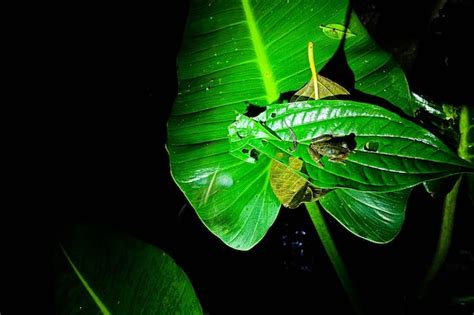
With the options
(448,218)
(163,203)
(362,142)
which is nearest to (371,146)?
(362,142)

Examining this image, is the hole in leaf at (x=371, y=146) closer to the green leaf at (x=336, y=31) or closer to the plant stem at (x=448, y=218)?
the green leaf at (x=336, y=31)

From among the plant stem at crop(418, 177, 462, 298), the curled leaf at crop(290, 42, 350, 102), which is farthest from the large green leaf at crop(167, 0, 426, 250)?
the plant stem at crop(418, 177, 462, 298)

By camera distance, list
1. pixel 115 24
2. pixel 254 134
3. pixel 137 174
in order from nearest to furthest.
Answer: pixel 254 134
pixel 115 24
pixel 137 174

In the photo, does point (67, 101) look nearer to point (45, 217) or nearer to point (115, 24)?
point (115, 24)

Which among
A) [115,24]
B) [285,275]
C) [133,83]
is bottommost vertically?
[285,275]

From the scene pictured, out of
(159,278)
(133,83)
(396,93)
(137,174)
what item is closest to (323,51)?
(396,93)
